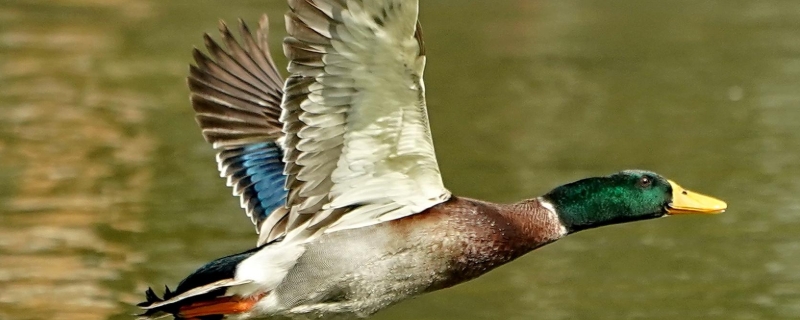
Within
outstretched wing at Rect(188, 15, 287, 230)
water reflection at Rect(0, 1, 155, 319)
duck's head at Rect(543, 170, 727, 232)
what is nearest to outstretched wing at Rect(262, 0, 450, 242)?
duck's head at Rect(543, 170, 727, 232)

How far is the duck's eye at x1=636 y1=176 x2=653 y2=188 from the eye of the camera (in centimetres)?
621

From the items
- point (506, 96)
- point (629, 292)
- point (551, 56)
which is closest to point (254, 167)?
point (629, 292)

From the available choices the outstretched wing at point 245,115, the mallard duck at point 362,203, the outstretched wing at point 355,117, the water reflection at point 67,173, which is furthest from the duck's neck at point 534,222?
the water reflection at point 67,173

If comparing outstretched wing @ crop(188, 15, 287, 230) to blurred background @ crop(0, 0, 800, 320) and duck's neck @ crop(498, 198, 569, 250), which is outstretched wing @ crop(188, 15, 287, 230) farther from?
duck's neck @ crop(498, 198, 569, 250)

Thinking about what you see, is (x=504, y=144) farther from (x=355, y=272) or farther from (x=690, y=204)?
(x=355, y=272)

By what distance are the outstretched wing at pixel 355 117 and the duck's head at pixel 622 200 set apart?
0.66 m

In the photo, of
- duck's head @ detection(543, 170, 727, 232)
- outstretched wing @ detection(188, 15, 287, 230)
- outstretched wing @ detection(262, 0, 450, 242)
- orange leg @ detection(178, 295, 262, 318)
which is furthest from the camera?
outstretched wing @ detection(188, 15, 287, 230)

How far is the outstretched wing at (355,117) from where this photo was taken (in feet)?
16.5

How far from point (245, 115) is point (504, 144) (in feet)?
14.8

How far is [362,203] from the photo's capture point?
5.73 meters

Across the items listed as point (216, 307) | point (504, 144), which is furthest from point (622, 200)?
point (504, 144)

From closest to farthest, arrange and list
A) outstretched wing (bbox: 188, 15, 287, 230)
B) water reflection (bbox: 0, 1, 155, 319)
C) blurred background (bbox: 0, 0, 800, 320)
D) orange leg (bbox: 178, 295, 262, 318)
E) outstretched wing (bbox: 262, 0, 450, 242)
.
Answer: outstretched wing (bbox: 262, 0, 450, 242) < orange leg (bbox: 178, 295, 262, 318) < outstretched wing (bbox: 188, 15, 287, 230) < water reflection (bbox: 0, 1, 155, 319) < blurred background (bbox: 0, 0, 800, 320)

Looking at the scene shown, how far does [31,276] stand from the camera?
7.63 meters

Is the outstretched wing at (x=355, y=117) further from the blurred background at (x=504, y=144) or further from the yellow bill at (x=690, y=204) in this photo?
the blurred background at (x=504, y=144)
